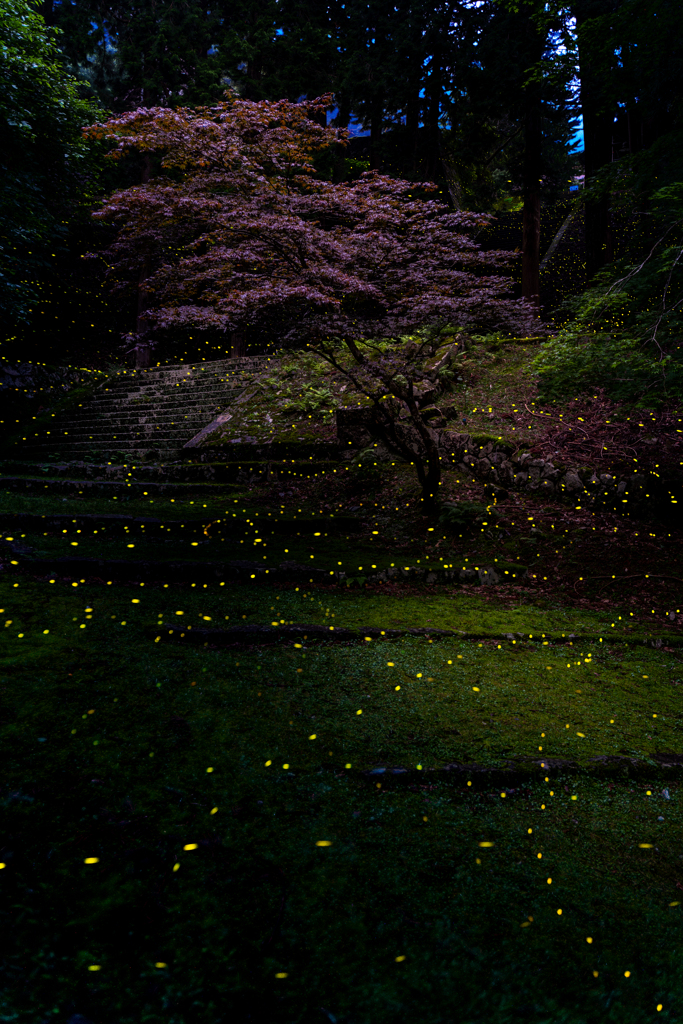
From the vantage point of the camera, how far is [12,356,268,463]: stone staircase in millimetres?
9992

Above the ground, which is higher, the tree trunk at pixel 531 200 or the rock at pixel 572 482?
the tree trunk at pixel 531 200

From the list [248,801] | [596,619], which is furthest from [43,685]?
[596,619]

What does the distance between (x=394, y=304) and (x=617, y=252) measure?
10.2 meters

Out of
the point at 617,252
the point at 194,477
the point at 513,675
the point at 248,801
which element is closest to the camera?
the point at 248,801

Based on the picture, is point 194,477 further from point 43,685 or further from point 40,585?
point 43,685

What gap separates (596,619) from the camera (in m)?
4.76

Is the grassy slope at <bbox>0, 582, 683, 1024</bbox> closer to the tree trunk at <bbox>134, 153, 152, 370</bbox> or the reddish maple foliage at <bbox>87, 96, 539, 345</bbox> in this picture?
the reddish maple foliage at <bbox>87, 96, 539, 345</bbox>

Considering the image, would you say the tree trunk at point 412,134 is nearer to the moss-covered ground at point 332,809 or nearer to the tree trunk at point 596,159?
the tree trunk at point 596,159

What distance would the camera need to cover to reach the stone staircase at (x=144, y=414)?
9.99m

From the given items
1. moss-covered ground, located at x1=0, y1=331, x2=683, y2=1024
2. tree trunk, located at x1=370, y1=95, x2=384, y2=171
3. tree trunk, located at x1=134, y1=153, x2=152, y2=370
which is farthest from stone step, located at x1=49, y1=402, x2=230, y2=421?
tree trunk, located at x1=370, y1=95, x2=384, y2=171

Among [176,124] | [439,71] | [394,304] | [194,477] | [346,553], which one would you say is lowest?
[346,553]

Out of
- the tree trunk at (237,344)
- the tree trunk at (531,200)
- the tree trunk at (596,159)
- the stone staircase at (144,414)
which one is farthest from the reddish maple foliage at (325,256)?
the tree trunk at (596,159)

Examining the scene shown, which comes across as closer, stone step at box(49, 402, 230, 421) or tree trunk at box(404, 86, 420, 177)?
stone step at box(49, 402, 230, 421)

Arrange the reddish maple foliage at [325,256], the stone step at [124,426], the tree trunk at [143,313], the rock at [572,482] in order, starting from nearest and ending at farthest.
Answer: the reddish maple foliage at [325,256] → the rock at [572,482] → the stone step at [124,426] → the tree trunk at [143,313]
